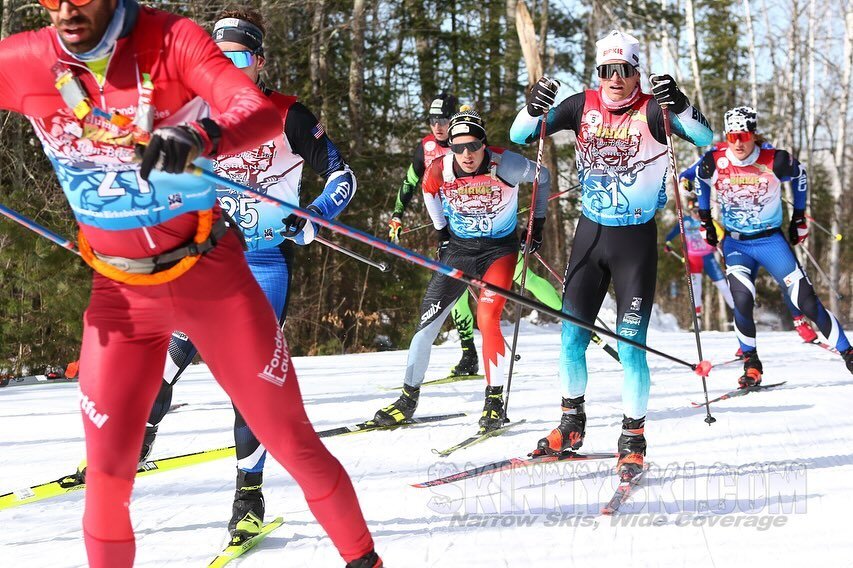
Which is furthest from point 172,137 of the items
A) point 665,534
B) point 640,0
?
point 640,0

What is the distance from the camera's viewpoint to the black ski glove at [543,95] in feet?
15.9

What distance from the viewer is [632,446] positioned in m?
4.64

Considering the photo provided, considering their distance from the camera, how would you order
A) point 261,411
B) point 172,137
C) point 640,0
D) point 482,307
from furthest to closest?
point 640,0, point 482,307, point 261,411, point 172,137

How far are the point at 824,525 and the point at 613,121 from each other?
7.38 ft

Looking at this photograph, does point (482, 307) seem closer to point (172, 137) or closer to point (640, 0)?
Result: point (172, 137)

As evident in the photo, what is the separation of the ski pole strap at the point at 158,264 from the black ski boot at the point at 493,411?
11.3 feet

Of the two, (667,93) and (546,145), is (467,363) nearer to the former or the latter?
(667,93)

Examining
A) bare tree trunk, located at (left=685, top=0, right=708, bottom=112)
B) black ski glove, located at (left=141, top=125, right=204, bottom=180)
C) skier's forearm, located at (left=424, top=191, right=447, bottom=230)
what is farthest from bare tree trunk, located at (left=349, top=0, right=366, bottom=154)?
black ski glove, located at (left=141, top=125, right=204, bottom=180)

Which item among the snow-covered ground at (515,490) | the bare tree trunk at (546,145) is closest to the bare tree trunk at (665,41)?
the bare tree trunk at (546,145)

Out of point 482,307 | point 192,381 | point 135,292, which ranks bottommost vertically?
point 192,381

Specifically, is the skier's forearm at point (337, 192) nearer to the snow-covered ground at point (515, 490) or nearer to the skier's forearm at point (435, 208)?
the snow-covered ground at point (515, 490)

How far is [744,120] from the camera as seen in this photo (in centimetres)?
742

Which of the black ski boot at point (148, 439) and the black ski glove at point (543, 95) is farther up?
the black ski glove at point (543, 95)

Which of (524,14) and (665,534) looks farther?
(524,14)
